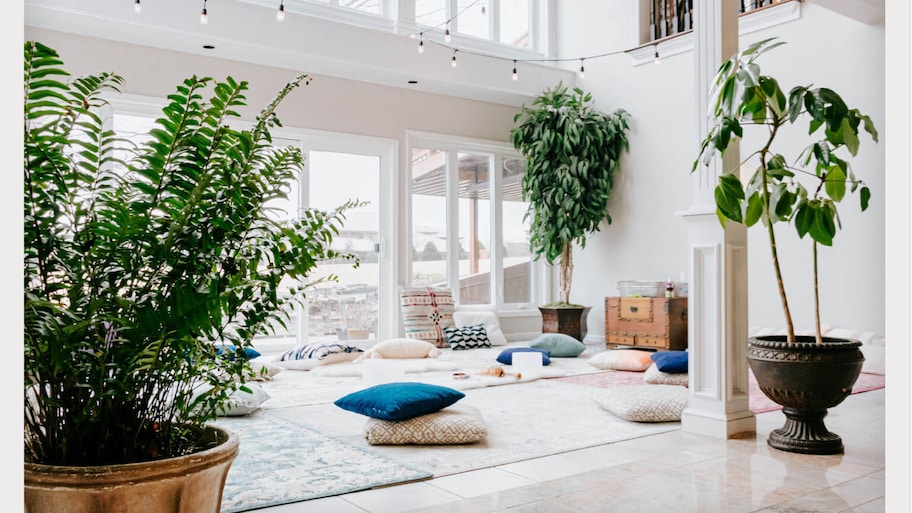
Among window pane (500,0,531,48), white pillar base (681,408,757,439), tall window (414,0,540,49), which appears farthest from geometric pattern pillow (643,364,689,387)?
window pane (500,0,531,48)

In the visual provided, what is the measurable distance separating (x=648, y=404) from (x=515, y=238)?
474 cm

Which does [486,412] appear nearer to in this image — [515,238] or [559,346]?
[559,346]

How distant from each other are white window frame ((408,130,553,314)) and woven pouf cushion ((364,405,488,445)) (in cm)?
410

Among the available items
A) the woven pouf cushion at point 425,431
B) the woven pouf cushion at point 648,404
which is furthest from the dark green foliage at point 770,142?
the woven pouf cushion at point 425,431

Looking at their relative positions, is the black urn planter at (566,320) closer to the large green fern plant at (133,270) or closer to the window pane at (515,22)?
the window pane at (515,22)

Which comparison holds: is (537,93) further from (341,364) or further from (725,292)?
(725,292)

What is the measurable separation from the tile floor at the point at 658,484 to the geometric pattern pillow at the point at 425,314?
154 inches

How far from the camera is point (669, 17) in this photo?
24.2ft

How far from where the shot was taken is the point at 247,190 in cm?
131

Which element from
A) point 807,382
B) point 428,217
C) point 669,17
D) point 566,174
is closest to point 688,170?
point 566,174

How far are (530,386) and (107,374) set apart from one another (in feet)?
12.3

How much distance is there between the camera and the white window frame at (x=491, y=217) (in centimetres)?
739
